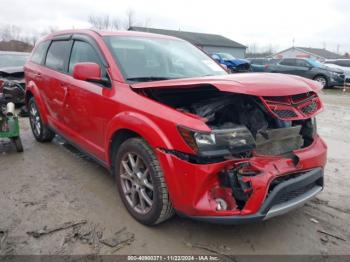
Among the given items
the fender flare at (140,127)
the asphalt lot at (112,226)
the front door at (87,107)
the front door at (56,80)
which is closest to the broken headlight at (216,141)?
the fender flare at (140,127)

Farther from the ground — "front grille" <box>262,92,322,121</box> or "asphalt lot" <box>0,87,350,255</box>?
"front grille" <box>262,92,322,121</box>

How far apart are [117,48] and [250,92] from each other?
5.88ft

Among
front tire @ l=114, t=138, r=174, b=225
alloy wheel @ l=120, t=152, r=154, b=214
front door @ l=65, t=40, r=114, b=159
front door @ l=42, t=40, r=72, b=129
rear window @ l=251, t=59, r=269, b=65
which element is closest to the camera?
front tire @ l=114, t=138, r=174, b=225

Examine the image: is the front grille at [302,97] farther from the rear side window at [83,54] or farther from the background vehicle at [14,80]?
the background vehicle at [14,80]

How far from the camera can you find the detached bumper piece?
2.53 meters

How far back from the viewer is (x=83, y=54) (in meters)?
4.09

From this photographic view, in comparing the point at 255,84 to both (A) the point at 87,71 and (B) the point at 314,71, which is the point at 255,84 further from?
(B) the point at 314,71

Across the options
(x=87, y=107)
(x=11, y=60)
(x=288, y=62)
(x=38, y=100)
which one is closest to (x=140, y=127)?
(x=87, y=107)

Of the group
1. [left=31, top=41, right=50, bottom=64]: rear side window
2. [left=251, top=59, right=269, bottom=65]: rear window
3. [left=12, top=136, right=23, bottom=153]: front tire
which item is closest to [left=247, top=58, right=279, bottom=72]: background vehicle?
[left=251, top=59, right=269, bottom=65]: rear window

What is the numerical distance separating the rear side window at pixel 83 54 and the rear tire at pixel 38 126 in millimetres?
1581

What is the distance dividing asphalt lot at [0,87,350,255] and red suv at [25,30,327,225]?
0.27 m

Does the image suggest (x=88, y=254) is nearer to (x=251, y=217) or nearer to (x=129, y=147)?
(x=129, y=147)

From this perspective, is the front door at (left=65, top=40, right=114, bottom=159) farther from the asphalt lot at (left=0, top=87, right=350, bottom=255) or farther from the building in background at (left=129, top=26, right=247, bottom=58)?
the building in background at (left=129, top=26, right=247, bottom=58)

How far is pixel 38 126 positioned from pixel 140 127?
3489 mm
